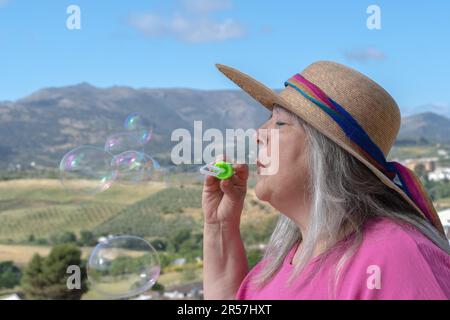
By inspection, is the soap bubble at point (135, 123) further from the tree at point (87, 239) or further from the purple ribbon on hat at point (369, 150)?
the tree at point (87, 239)

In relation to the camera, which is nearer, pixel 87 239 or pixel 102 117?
pixel 87 239

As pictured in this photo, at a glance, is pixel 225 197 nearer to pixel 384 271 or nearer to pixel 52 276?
pixel 384 271

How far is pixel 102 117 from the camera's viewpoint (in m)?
98.8

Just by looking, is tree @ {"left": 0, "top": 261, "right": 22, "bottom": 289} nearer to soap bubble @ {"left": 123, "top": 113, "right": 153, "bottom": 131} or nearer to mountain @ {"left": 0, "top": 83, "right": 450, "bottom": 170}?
mountain @ {"left": 0, "top": 83, "right": 450, "bottom": 170}

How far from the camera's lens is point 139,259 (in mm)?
3518

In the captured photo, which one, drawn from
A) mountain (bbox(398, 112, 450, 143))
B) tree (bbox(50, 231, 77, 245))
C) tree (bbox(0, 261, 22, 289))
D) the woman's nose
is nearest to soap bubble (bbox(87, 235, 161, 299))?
the woman's nose

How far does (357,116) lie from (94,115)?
100906mm

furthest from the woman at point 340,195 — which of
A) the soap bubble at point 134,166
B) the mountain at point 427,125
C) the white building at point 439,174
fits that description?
the mountain at point 427,125

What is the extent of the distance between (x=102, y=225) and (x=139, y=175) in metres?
42.8

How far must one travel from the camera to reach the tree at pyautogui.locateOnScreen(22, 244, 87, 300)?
34.3 m

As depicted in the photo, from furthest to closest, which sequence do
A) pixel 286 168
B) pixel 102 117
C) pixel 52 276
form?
1. pixel 102 117
2. pixel 52 276
3. pixel 286 168

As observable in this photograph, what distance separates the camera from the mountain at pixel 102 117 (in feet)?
230

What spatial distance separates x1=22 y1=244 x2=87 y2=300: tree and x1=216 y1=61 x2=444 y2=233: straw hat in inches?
1295

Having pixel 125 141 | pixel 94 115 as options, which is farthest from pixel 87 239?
pixel 94 115
